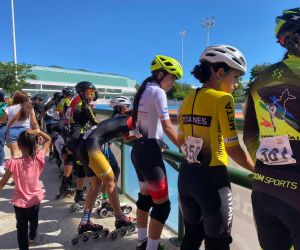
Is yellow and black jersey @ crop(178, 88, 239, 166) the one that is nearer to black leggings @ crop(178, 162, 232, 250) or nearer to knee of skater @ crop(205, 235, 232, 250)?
black leggings @ crop(178, 162, 232, 250)

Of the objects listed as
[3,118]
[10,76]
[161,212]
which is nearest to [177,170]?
[161,212]

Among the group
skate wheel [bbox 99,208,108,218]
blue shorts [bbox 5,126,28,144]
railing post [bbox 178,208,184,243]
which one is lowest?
skate wheel [bbox 99,208,108,218]

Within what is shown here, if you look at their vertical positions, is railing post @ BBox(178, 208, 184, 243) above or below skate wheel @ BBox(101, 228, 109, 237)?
above

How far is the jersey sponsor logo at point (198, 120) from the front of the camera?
7.88 feet

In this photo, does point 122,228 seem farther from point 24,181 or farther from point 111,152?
point 24,181

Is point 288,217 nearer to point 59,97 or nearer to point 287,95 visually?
point 287,95

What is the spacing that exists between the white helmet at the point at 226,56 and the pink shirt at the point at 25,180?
2345 millimetres

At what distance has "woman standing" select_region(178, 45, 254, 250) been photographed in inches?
92.8

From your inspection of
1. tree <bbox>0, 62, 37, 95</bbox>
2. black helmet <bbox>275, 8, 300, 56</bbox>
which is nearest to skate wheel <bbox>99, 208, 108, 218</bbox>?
black helmet <bbox>275, 8, 300, 56</bbox>

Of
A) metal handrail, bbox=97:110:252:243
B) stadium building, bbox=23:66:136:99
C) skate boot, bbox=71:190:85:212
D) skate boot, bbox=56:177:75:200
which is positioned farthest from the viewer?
stadium building, bbox=23:66:136:99

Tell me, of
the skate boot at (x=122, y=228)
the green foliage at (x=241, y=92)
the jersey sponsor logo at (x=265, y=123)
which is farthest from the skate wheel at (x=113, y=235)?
the jersey sponsor logo at (x=265, y=123)

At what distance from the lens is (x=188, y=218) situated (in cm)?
269

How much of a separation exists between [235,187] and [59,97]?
662 centimetres

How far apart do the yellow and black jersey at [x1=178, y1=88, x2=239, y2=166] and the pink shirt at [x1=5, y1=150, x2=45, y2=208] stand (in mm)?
2078
